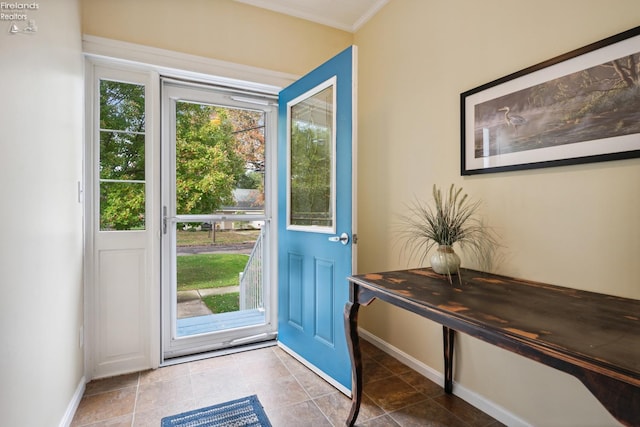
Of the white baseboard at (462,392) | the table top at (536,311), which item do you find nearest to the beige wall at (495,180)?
the white baseboard at (462,392)

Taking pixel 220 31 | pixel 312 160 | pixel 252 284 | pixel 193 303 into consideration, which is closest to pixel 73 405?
pixel 193 303

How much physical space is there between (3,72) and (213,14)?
177 cm

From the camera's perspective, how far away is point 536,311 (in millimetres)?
1146

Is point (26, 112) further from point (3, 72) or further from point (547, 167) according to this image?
point (547, 167)

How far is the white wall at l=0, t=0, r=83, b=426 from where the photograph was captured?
1122 millimetres

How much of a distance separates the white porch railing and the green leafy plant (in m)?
1.46

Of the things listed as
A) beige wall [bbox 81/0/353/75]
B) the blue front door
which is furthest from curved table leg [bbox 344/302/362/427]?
beige wall [bbox 81/0/353/75]

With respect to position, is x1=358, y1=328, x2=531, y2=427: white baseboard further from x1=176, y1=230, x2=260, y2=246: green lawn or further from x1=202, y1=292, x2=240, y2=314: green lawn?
x1=176, y1=230, x2=260, y2=246: green lawn

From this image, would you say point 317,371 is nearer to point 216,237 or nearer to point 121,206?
point 216,237

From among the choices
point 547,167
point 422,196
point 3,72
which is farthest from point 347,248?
point 3,72

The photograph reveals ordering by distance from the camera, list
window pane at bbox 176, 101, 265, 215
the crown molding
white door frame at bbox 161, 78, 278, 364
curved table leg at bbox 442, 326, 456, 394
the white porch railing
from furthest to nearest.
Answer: the white porch railing → window pane at bbox 176, 101, 265, 215 → white door frame at bbox 161, 78, 278, 364 → the crown molding → curved table leg at bbox 442, 326, 456, 394

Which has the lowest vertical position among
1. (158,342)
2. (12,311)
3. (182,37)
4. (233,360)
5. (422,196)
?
(233,360)

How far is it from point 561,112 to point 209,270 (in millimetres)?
2663

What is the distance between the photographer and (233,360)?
2.54 meters
